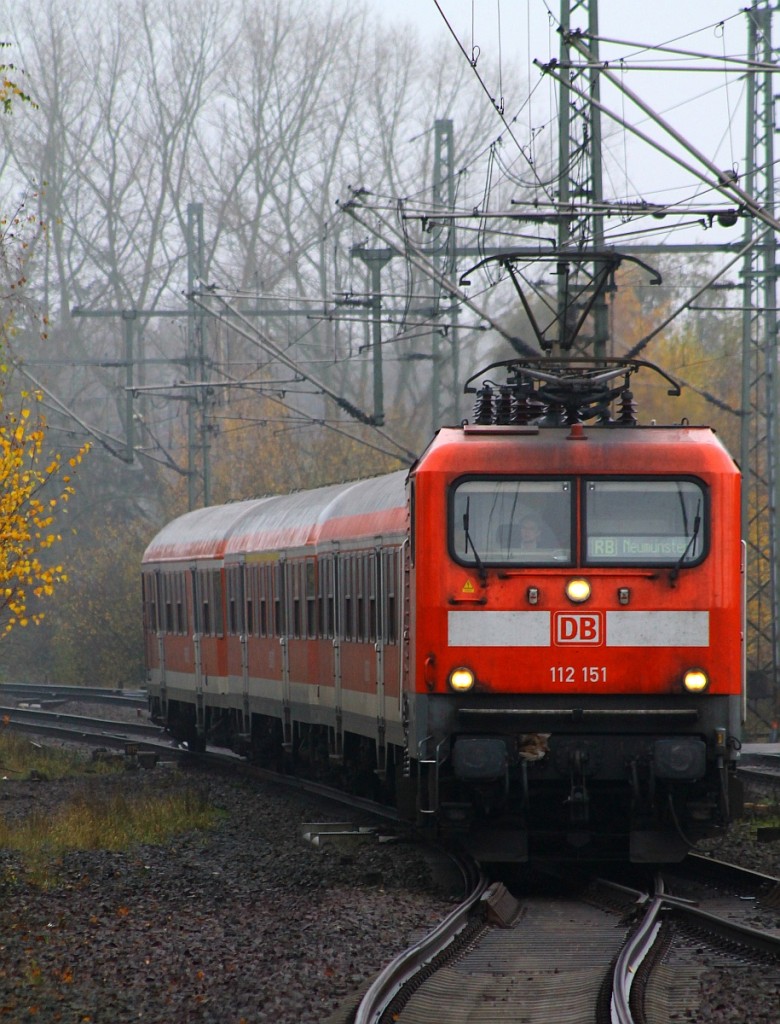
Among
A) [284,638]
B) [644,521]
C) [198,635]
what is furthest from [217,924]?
[198,635]

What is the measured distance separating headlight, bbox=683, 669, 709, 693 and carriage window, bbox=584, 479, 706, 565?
730 millimetres

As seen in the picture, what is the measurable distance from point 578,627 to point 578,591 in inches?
9.1

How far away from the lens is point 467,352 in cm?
5397

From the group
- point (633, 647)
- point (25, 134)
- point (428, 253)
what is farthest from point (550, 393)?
point (25, 134)

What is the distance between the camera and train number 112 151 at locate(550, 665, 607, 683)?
1177 cm

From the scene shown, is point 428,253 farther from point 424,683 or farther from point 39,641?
point 39,641

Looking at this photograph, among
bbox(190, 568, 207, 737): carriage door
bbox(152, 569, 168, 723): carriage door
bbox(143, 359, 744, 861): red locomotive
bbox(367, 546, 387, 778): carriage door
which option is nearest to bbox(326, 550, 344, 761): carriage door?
bbox(367, 546, 387, 778): carriage door

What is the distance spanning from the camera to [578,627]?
38.8 ft

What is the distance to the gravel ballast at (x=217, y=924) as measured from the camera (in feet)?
27.2

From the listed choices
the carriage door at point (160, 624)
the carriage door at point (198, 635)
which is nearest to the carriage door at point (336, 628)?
the carriage door at point (198, 635)

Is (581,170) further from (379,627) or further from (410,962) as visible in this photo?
(410,962)

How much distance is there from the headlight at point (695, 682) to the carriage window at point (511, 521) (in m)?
1.06

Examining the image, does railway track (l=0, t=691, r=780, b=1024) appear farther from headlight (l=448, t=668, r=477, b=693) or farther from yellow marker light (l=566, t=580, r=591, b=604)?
yellow marker light (l=566, t=580, r=591, b=604)

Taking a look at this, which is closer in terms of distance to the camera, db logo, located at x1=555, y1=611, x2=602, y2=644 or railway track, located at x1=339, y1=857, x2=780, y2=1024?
railway track, located at x1=339, y1=857, x2=780, y2=1024
